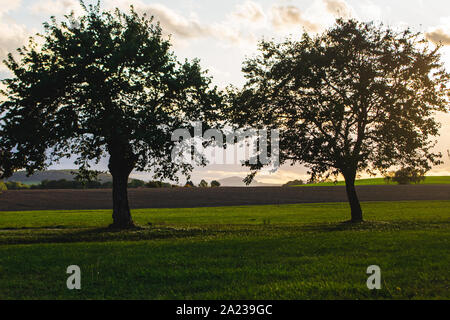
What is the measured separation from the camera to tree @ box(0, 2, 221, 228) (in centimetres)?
3006

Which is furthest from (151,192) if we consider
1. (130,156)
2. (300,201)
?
(130,156)

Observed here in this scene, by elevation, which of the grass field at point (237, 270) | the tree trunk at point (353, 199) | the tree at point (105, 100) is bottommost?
the grass field at point (237, 270)

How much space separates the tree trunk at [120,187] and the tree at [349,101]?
420 inches

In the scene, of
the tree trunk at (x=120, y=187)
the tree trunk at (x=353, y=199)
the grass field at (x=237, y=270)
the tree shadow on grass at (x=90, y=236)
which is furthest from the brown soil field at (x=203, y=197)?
the grass field at (x=237, y=270)

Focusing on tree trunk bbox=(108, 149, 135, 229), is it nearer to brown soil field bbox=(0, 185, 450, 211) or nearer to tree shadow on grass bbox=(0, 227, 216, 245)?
tree shadow on grass bbox=(0, 227, 216, 245)

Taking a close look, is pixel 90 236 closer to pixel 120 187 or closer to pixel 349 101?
pixel 120 187

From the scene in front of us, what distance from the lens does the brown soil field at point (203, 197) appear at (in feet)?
225

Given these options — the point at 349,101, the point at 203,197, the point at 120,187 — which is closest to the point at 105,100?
the point at 120,187

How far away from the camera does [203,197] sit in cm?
7825

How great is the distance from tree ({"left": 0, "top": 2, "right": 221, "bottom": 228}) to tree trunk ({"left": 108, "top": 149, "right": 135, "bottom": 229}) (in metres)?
0.08

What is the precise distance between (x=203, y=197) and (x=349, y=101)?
47510 mm

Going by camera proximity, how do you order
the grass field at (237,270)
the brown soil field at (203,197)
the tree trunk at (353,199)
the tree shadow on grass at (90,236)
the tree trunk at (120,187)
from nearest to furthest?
the grass field at (237,270)
the tree shadow on grass at (90,236)
the tree trunk at (120,187)
the tree trunk at (353,199)
the brown soil field at (203,197)

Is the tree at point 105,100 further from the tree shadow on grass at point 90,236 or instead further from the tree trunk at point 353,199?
the tree trunk at point 353,199
